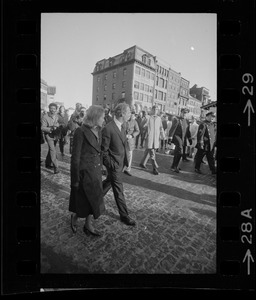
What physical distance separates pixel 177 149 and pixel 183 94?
960 mm

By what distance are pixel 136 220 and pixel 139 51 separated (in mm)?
2656

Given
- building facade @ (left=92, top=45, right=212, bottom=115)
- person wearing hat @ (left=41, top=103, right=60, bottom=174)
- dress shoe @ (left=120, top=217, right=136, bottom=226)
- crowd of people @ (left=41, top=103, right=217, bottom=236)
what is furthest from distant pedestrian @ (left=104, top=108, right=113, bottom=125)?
dress shoe @ (left=120, top=217, right=136, bottom=226)

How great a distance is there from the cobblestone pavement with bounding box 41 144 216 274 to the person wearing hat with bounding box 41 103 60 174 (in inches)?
5.4

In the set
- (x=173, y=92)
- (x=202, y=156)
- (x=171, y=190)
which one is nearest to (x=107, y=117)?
(x=173, y=92)

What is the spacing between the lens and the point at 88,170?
108 inches

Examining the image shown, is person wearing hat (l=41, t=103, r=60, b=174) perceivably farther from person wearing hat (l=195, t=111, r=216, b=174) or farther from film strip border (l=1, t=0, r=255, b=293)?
person wearing hat (l=195, t=111, r=216, b=174)

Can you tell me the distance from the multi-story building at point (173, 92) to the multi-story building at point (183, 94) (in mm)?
48

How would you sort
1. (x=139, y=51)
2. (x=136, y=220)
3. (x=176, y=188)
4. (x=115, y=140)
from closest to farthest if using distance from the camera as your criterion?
(x=139, y=51) → (x=115, y=140) → (x=136, y=220) → (x=176, y=188)

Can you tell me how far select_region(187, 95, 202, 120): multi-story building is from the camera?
2622 millimetres

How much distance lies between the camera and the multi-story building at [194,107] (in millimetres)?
2622

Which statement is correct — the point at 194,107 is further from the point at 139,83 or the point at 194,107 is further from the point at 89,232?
the point at 89,232
